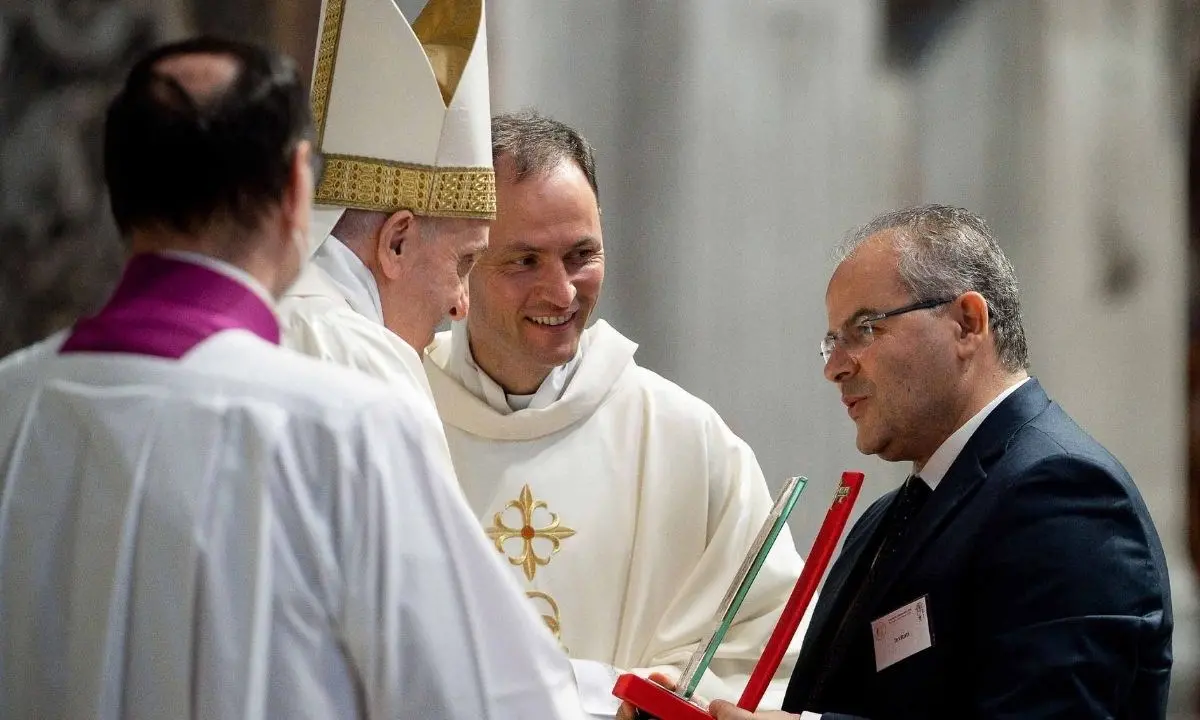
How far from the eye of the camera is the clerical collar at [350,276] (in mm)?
2643

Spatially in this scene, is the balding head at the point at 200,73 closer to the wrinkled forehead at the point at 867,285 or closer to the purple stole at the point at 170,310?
the purple stole at the point at 170,310

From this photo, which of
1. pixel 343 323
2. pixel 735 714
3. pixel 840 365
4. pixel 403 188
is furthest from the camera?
pixel 840 365

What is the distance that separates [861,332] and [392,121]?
1003mm

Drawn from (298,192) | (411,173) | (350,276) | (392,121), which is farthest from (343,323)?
(298,192)

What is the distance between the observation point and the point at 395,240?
2.78m

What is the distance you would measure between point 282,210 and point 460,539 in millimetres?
422

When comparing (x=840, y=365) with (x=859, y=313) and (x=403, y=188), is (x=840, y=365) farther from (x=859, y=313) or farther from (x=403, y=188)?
(x=403, y=188)

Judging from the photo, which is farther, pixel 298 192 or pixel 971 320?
pixel 971 320

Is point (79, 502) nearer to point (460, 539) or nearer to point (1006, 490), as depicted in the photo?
point (460, 539)

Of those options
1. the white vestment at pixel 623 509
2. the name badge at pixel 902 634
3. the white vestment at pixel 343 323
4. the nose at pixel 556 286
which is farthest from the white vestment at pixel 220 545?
the nose at pixel 556 286

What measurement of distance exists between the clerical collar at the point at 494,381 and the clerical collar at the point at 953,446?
117cm

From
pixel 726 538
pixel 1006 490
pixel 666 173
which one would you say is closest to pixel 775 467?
pixel 666 173

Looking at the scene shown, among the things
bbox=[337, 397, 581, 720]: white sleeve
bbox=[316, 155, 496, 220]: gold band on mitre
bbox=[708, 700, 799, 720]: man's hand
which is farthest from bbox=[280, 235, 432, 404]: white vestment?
bbox=[708, 700, 799, 720]: man's hand

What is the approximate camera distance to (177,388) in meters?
1.65
